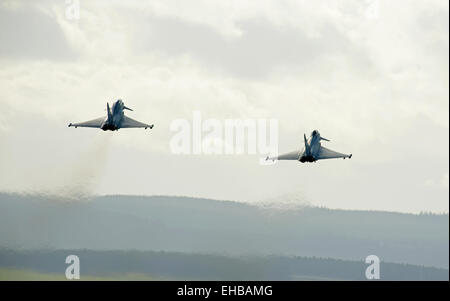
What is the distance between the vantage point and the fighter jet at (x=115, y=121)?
414ft

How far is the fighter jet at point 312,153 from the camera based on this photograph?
127250 millimetres

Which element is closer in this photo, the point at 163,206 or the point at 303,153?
the point at 303,153

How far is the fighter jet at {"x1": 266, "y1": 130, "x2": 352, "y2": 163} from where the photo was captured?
127m

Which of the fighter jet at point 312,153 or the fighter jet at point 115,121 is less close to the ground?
the fighter jet at point 115,121

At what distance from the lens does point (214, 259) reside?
14362 cm

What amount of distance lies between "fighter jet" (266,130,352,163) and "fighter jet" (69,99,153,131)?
18049 millimetres

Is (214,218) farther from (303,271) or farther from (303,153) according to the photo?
(303,153)

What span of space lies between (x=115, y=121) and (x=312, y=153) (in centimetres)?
2412

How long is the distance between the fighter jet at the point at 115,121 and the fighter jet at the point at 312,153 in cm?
1805

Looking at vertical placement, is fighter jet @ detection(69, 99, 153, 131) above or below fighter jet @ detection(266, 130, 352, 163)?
above

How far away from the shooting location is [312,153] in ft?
419
